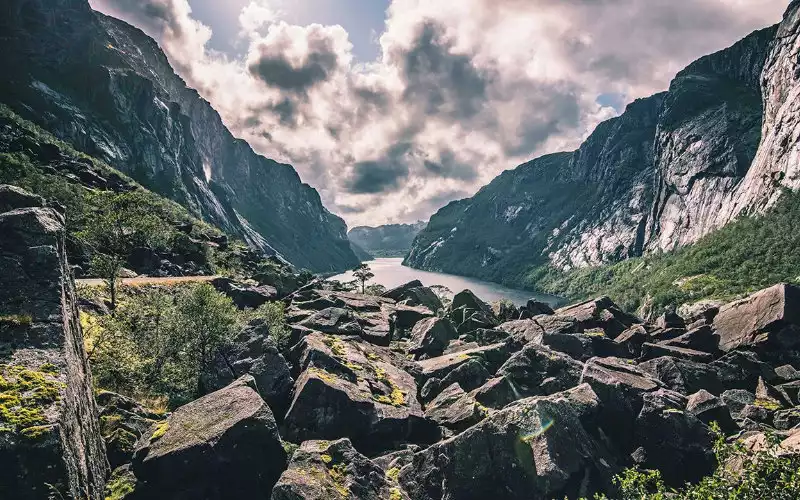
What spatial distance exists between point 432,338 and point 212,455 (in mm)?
24572

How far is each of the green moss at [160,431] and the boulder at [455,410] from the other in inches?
498

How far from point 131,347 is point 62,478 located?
14.1 m

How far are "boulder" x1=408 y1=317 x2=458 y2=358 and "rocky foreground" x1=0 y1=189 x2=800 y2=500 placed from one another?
4.35 m

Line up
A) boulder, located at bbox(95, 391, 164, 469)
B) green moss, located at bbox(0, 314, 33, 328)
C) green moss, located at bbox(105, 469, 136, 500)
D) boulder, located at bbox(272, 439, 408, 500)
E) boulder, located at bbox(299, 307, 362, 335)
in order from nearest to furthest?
green moss, located at bbox(0, 314, 33, 328) < boulder, located at bbox(272, 439, 408, 500) < green moss, located at bbox(105, 469, 136, 500) < boulder, located at bbox(95, 391, 164, 469) < boulder, located at bbox(299, 307, 362, 335)

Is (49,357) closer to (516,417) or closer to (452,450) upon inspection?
(452,450)

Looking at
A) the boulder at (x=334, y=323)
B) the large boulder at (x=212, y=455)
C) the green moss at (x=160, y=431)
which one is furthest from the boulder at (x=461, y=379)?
the green moss at (x=160, y=431)

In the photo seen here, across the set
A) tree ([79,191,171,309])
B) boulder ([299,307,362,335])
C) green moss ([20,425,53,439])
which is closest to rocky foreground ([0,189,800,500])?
green moss ([20,425,53,439])

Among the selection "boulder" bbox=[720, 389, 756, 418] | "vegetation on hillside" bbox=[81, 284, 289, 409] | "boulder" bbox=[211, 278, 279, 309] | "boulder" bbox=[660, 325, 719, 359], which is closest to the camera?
"vegetation on hillside" bbox=[81, 284, 289, 409]

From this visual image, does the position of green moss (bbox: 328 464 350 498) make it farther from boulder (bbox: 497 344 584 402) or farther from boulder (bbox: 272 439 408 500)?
boulder (bbox: 497 344 584 402)

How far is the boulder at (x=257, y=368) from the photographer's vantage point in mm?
20578

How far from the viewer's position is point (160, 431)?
46.1ft

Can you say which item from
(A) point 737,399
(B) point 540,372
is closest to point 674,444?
(B) point 540,372

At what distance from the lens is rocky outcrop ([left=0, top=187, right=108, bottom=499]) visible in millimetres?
8906

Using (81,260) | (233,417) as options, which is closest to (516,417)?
(233,417)
